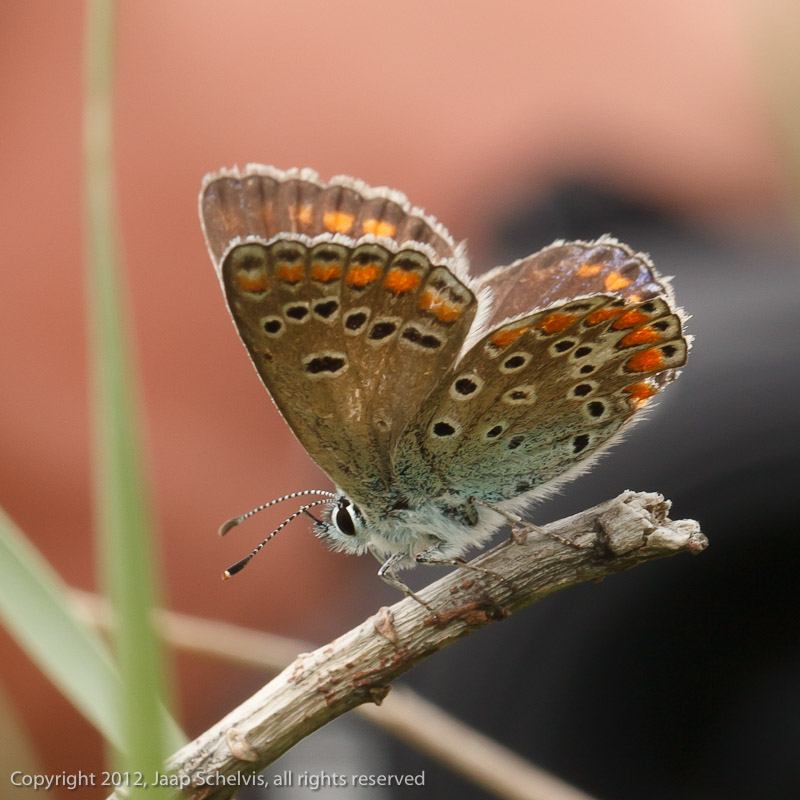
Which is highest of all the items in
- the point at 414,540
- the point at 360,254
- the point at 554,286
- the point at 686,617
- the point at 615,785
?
the point at 360,254

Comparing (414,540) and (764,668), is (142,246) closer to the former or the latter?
(414,540)

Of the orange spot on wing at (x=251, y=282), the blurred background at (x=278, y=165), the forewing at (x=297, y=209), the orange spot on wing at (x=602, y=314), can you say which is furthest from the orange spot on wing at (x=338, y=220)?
the blurred background at (x=278, y=165)

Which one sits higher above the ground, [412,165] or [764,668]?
[412,165]

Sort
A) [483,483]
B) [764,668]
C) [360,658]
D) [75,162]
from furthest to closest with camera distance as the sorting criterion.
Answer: [75,162], [764,668], [483,483], [360,658]

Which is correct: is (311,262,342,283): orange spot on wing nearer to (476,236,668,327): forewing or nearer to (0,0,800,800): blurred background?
(476,236,668,327): forewing

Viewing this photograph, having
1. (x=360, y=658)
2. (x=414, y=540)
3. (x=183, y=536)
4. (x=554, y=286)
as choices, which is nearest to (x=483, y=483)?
(x=414, y=540)

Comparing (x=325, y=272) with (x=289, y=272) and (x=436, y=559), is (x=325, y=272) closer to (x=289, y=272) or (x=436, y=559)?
(x=289, y=272)

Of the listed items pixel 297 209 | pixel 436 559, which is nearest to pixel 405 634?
pixel 436 559

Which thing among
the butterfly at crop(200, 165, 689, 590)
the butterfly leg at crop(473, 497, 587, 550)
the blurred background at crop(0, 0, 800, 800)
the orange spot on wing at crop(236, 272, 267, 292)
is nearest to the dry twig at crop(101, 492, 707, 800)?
the butterfly leg at crop(473, 497, 587, 550)
